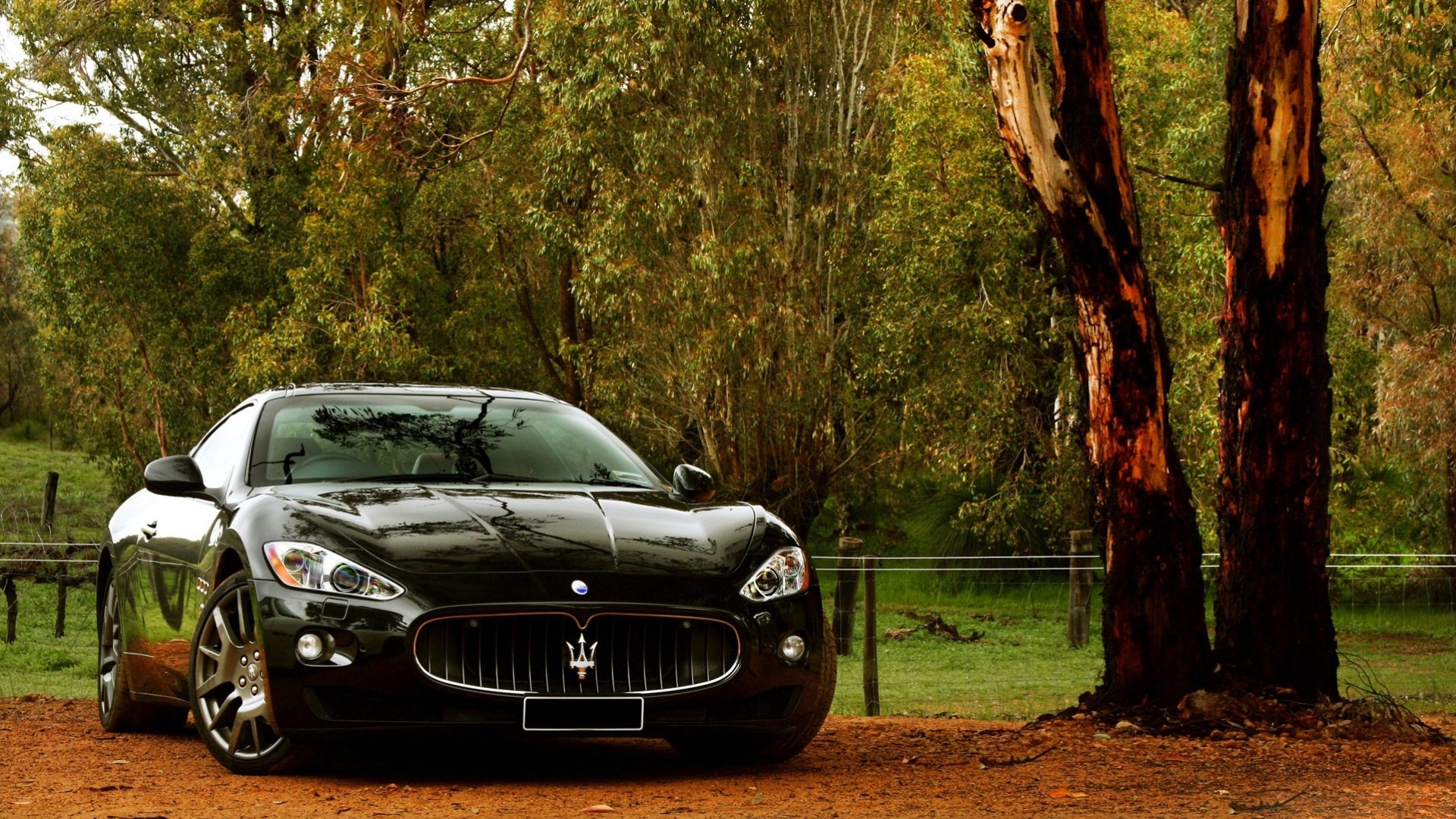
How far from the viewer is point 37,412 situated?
7506 cm

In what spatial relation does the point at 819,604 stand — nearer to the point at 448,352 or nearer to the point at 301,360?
the point at 301,360

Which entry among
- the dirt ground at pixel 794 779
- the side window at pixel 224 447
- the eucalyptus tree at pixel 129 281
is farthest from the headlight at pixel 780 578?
the eucalyptus tree at pixel 129 281

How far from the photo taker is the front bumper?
19.3ft

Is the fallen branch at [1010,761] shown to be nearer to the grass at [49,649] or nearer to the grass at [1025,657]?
the grass at [1025,657]

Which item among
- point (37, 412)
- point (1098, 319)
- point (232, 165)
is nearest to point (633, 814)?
point (1098, 319)

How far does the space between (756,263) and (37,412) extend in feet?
190

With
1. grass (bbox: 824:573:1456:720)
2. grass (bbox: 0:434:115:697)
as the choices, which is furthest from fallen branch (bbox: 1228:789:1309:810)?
grass (bbox: 0:434:115:697)

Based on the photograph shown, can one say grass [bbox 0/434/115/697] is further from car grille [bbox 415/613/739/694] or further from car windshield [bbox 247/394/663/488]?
car grille [bbox 415/613/739/694]

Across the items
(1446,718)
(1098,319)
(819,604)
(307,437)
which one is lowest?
(1446,718)

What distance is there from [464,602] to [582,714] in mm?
540

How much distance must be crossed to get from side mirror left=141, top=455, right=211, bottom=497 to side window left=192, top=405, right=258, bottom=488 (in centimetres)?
18

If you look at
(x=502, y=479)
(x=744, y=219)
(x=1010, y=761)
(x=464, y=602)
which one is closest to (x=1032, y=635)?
(x=744, y=219)

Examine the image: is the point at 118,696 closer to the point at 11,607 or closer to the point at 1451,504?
the point at 11,607

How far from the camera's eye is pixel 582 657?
600 cm
